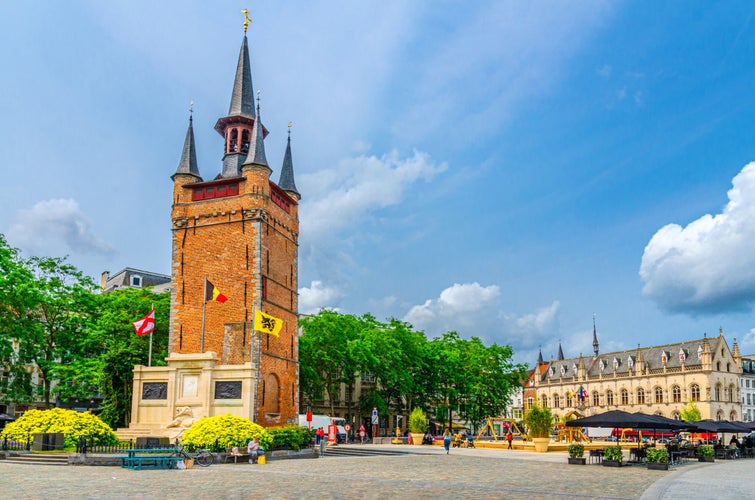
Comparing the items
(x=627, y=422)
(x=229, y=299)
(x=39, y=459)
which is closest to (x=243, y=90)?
(x=229, y=299)

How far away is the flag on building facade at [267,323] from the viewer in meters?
34.3

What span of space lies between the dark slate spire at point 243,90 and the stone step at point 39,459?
2387cm

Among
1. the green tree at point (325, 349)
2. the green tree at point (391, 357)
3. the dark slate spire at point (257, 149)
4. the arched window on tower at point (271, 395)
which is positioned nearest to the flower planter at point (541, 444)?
the arched window on tower at point (271, 395)

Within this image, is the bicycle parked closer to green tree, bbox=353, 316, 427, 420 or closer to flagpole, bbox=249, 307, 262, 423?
flagpole, bbox=249, 307, 262, 423

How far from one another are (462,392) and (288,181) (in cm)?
3069

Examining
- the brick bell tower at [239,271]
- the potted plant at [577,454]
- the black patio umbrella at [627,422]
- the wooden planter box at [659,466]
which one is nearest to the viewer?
the wooden planter box at [659,466]

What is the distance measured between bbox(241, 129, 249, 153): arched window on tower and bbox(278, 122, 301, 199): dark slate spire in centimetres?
307

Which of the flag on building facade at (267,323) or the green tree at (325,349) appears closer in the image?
the flag on building facade at (267,323)

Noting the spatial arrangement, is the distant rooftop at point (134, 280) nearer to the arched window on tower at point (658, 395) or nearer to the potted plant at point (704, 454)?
the potted plant at point (704, 454)

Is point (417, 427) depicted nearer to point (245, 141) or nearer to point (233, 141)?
point (245, 141)

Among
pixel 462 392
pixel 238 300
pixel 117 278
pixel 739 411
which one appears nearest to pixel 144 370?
pixel 238 300

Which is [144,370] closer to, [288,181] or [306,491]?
[288,181]

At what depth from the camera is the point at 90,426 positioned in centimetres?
2738

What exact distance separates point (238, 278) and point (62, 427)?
12727 millimetres
